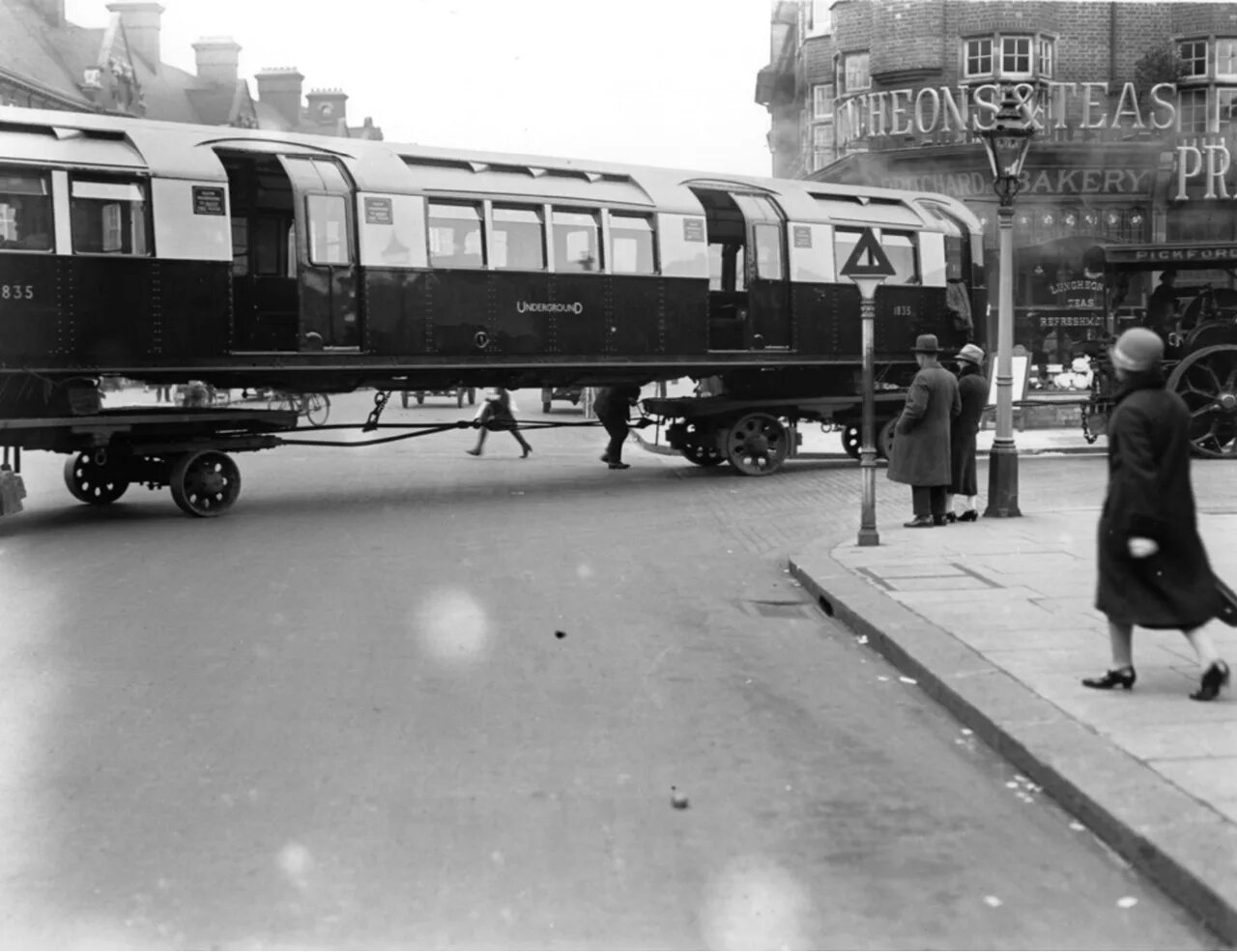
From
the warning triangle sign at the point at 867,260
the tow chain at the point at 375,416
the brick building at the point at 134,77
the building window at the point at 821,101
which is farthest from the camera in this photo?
the brick building at the point at 134,77

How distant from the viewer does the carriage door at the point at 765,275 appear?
1866 cm

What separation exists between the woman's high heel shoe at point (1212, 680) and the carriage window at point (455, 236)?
10932mm

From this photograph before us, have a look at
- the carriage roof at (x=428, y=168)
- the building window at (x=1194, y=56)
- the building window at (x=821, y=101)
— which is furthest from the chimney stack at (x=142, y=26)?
the carriage roof at (x=428, y=168)

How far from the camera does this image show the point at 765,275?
18.7 metres

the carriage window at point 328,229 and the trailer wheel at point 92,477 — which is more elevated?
the carriage window at point 328,229

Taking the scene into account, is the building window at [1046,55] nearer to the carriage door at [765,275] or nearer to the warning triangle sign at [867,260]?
the carriage door at [765,275]

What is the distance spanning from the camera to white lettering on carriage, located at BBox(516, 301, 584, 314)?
16.4 m

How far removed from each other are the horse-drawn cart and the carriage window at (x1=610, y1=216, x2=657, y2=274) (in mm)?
5738

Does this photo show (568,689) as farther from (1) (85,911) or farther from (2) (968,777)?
(1) (85,911)

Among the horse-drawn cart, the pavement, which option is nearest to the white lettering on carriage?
the pavement

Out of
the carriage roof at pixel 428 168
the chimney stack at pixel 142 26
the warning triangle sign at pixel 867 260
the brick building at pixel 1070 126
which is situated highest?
the chimney stack at pixel 142 26

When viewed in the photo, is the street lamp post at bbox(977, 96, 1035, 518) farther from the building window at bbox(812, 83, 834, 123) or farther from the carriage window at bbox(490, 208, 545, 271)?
the building window at bbox(812, 83, 834, 123)

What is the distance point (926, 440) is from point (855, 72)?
76.1 ft

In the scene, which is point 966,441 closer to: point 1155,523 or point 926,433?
point 926,433
